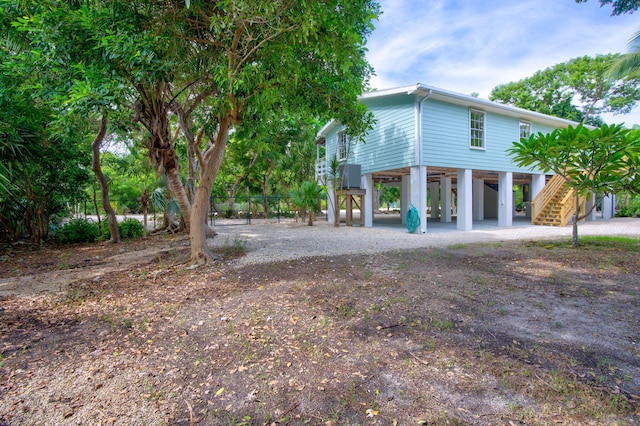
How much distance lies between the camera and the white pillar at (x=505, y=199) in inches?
534

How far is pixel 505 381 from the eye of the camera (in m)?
2.19

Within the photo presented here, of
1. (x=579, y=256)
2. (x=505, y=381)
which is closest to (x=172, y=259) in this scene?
(x=505, y=381)

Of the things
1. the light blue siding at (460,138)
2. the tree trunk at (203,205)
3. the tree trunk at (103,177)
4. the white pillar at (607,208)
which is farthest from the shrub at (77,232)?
the white pillar at (607,208)

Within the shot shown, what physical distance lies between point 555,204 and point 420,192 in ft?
24.4

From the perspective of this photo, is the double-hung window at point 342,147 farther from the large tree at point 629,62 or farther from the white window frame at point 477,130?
the large tree at point 629,62

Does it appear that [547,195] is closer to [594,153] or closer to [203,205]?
[594,153]

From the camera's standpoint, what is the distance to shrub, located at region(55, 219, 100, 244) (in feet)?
32.8

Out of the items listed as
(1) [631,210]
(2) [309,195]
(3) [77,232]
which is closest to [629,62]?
(1) [631,210]

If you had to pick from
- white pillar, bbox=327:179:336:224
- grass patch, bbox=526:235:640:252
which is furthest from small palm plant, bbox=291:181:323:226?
grass patch, bbox=526:235:640:252

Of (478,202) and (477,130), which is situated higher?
(477,130)

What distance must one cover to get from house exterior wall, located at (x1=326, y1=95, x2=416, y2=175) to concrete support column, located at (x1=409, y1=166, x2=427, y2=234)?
403mm

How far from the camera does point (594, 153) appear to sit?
6.97 m

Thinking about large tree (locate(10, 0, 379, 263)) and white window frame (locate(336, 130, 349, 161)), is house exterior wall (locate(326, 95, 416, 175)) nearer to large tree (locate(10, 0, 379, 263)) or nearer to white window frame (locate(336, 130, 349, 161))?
white window frame (locate(336, 130, 349, 161))

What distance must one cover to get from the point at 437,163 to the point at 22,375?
37.5ft
